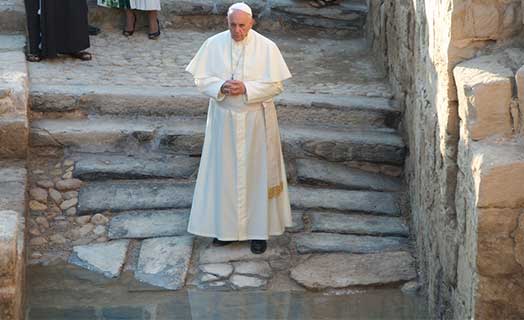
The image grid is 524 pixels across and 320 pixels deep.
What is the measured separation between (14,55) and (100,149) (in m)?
1.49

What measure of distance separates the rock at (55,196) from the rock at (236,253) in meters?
1.21

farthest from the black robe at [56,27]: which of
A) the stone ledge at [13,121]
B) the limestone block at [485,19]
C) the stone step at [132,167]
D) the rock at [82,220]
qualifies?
the limestone block at [485,19]

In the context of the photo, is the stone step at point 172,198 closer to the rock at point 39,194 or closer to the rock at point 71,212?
the rock at point 71,212

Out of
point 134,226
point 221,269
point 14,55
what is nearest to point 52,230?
point 134,226

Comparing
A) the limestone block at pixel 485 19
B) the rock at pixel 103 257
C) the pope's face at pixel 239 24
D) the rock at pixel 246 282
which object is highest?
the limestone block at pixel 485 19

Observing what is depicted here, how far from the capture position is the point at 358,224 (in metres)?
7.93

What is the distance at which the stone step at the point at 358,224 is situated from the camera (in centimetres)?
785

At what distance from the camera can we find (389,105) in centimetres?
895

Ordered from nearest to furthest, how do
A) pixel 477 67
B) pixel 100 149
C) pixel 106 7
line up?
pixel 477 67 → pixel 100 149 → pixel 106 7

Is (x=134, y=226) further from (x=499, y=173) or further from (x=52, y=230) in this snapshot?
(x=499, y=173)

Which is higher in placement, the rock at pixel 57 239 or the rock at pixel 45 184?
the rock at pixel 45 184

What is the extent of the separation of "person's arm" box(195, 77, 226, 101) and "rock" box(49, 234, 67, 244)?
1.44 m

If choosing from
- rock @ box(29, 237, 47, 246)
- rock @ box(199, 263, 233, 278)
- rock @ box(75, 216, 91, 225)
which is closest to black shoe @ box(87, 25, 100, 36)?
rock @ box(75, 216, 91, 225)

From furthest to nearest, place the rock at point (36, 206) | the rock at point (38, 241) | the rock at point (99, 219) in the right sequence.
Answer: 1. the rock at point (36, 206)
2. the rock at point (99, 219)
3. the rock at point (38, 241)
